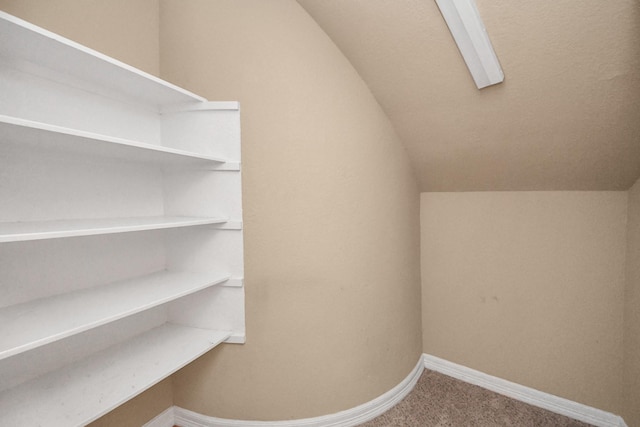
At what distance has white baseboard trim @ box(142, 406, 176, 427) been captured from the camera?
5.35 feet

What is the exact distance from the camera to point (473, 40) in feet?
4.10

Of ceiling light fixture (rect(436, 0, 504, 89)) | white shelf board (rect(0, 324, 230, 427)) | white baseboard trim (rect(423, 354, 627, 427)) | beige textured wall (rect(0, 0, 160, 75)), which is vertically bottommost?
white baseboard trim (rect(423, 354, 627, 427))

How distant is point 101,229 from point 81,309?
34cm

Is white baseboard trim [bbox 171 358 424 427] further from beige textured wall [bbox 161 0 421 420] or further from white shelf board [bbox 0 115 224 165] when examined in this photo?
white shelf board [bbox 0 115 224 165]

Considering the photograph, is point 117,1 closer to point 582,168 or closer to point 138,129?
point 138,129

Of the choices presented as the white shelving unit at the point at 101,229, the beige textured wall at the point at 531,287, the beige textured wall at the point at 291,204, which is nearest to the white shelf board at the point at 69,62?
the white shelving unit at the point at 101,229

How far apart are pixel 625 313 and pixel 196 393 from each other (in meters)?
2.49

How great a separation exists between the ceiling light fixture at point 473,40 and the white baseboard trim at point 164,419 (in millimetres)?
2494

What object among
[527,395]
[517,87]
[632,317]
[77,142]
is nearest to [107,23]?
[77,142]

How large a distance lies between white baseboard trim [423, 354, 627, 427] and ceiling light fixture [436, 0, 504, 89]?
6.28 ft

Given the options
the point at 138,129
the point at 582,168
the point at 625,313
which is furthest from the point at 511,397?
the point at 138,129

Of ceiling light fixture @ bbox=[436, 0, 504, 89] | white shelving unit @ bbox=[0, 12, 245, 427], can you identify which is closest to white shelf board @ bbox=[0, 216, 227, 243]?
white shelving unit @ bbox=[0, 12, 245, 427]

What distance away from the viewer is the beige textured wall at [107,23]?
117cm

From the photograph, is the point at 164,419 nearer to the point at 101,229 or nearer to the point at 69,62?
the point at 101,229
